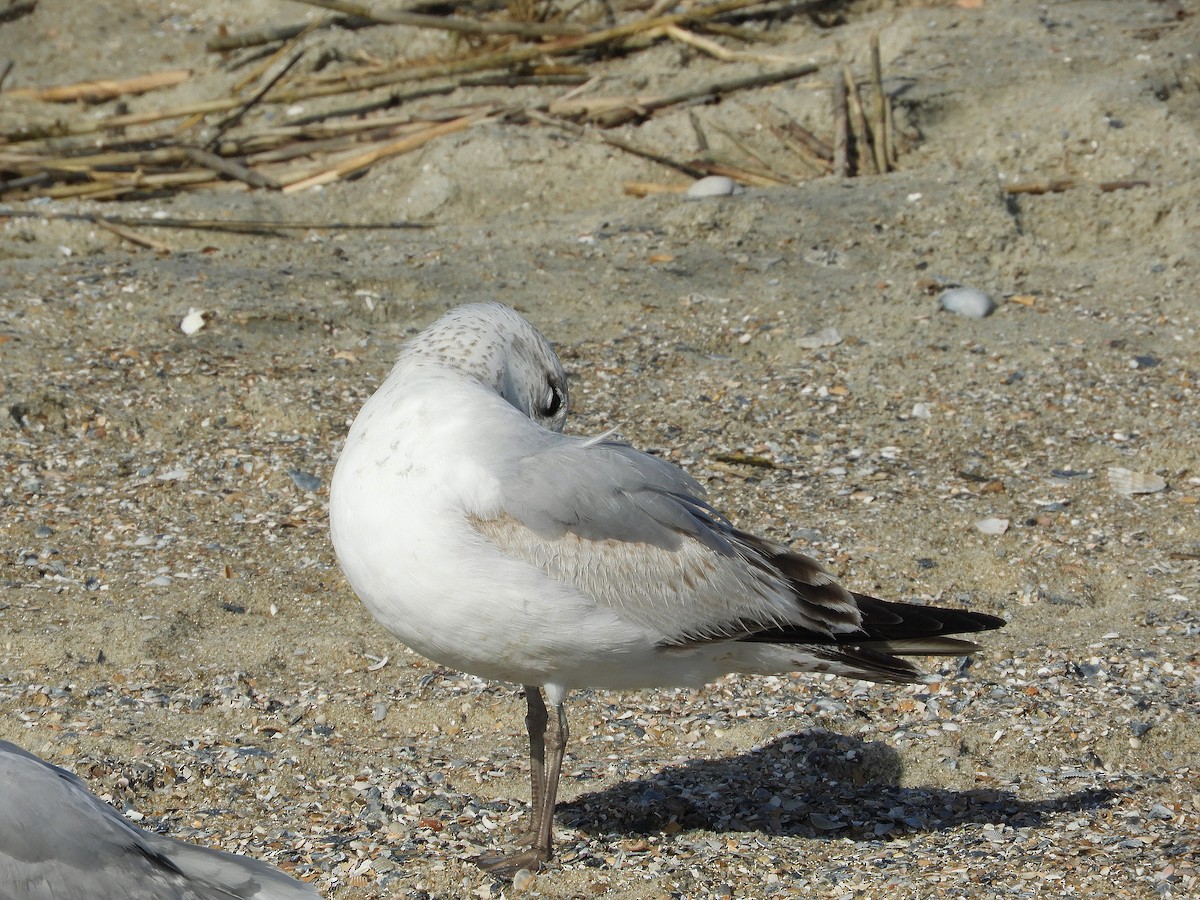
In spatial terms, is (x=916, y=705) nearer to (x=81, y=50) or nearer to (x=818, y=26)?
(x=818, y=26)

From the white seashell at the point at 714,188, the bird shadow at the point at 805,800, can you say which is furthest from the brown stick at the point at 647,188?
the bird shadow at the point at 805,800

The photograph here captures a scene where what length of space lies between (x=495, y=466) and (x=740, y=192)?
514cm

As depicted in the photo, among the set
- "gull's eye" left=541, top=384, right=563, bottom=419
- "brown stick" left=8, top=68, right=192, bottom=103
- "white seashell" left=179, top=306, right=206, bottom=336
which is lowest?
"white seashell" left=179, top=306, right=206, bottom=336

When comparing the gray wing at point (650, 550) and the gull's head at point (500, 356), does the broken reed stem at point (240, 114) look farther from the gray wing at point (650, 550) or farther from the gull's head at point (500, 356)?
the gray wing at point (650, 550)

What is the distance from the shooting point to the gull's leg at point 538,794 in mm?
3740

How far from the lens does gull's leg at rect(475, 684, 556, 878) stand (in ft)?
12.3

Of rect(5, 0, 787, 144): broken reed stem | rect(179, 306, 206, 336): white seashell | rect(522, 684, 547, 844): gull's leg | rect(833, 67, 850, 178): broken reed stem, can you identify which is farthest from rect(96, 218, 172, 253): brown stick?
rect(522, 684, 547, 844): gull's leg

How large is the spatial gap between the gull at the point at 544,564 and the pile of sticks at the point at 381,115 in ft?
16.4

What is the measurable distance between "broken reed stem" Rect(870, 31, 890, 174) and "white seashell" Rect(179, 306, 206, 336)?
4.07 meters

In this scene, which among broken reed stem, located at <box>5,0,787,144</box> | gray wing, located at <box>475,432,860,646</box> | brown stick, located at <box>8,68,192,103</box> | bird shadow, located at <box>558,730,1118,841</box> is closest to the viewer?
gray wing, located at <box>475,432,860,646</box>

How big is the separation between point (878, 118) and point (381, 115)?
331 centimetres

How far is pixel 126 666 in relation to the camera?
4.77m

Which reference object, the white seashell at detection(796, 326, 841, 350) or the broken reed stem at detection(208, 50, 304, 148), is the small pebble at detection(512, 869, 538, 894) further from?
the broken reed stem at detection(208, 50, 304, 148)

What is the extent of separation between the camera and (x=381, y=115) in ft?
31.7
